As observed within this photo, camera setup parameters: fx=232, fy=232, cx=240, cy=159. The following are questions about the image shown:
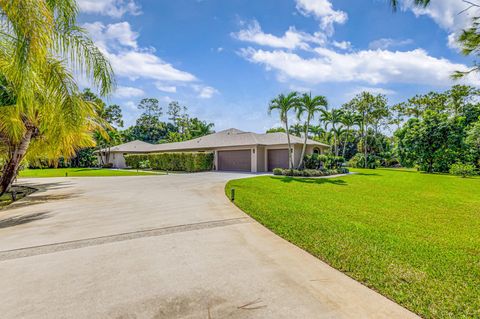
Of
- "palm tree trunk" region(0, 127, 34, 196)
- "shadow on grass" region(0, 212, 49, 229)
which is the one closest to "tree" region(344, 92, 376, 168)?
"palm tree trunk" region(0, 127, 34, 196)

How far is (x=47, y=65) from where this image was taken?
767 centimetres

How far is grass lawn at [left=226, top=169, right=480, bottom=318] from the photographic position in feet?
10.4

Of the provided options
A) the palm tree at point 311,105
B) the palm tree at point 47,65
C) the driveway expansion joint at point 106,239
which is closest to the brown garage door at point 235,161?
the palm tree at point 311,105

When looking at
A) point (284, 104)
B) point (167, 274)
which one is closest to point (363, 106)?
→ point (284, 104)

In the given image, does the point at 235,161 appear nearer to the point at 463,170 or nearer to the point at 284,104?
the point at 284,104

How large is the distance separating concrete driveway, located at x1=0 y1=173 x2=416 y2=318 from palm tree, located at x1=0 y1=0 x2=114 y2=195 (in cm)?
390

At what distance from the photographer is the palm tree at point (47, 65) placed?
232 inches

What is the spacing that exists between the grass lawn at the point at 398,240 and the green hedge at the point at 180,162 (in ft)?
53.5

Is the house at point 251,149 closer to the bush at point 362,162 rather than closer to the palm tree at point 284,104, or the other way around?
the palm tree at point 284,104

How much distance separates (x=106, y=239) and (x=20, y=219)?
4.23 metres

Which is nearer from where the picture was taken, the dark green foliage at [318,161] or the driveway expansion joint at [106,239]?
the driveway expansion joint at [106,239]

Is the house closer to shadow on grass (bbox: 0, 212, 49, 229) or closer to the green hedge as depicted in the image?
the green hedge

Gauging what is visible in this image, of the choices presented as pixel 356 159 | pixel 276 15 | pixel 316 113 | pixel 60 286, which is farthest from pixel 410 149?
pixel 60 286

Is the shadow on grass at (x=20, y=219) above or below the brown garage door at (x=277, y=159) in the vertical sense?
below
